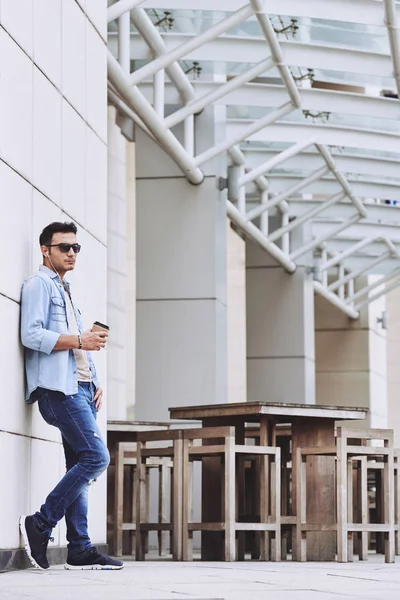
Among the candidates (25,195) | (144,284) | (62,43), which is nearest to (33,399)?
(25,195)

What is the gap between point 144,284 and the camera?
13961 mm

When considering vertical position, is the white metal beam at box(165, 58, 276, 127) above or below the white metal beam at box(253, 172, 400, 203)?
below

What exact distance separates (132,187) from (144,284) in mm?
13606

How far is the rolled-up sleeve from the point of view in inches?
249

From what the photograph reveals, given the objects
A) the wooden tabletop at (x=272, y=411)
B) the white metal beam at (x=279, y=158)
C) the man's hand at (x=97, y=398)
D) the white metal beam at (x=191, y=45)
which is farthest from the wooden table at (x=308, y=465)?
the white metal beam at (x=279, y=158)

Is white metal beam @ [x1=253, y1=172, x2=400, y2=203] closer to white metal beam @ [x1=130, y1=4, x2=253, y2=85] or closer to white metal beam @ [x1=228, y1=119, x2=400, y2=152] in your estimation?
white metal beam @ [x1=228, y1=119, x2=400, y2=152]

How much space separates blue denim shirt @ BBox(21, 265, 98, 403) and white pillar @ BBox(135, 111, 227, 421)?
696 centimetres

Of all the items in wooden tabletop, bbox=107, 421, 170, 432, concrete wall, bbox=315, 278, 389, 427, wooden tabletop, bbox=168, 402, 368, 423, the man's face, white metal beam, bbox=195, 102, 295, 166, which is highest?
white metal beam, bbox=195, 102, 295, 166

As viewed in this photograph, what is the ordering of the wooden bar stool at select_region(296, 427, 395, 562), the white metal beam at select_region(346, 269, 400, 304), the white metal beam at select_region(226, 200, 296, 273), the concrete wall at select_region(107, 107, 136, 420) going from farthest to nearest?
the white metal beam at select_region(346, 269, 400, 304) < the concrete wall at select_region(107, 107, 136, 420) < the white metal beam at select_region(226, 200, 296, 273) < the wooden bar stool at select_region(296, 427, 395, 562)

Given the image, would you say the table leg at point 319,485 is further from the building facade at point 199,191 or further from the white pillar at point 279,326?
the white pillar at point 279,326

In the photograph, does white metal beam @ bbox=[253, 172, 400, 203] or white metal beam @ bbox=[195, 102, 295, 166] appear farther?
white metal beam @ bbox=[253, 172, 400, 203]

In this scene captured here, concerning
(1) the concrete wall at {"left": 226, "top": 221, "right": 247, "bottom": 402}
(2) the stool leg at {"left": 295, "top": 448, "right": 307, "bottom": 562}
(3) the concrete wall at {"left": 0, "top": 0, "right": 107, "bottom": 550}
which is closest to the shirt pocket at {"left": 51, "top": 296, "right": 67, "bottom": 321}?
(3) the concrete wall at {"left": 0, "top": 0, "right": 107, "bottom": 550}

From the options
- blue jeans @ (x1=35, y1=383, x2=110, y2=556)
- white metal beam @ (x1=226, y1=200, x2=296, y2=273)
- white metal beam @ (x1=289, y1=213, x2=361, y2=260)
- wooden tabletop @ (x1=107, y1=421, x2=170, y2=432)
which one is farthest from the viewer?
white metal beam @ (x1=289, y1=213, x2=361, y2=260)

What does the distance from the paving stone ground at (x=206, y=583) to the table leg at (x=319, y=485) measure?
4.63 ft
